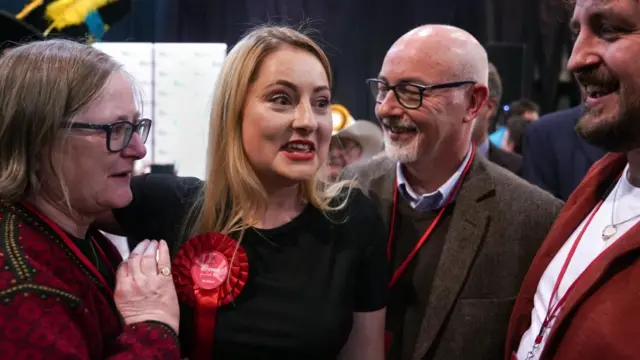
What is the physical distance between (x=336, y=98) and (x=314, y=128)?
5277 millimetres

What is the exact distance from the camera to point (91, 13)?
2.00m

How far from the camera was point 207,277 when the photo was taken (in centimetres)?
150

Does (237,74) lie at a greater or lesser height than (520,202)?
greater

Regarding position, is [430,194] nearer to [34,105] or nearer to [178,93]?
[34,105]

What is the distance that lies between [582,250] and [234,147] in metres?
0.86

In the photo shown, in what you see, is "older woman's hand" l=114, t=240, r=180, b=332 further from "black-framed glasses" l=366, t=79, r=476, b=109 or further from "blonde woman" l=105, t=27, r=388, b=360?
"black-framed glasses" l=366, t=79, r=476, b=109

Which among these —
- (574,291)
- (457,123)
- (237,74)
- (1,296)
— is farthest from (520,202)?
(1,296)

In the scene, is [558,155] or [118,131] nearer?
[118,131]

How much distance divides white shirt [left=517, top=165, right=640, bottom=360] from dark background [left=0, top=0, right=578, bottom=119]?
4850mm

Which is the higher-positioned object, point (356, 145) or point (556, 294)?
point (556, 294)

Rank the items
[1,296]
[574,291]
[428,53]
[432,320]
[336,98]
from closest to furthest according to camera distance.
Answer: [1,296] → [574,291] → [432,320] → [428,53] → [336,98]

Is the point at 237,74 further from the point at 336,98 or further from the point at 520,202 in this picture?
the point at 336,98

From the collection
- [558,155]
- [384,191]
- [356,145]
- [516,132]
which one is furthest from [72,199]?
[516,132]

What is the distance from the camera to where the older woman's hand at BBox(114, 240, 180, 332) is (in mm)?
1288
